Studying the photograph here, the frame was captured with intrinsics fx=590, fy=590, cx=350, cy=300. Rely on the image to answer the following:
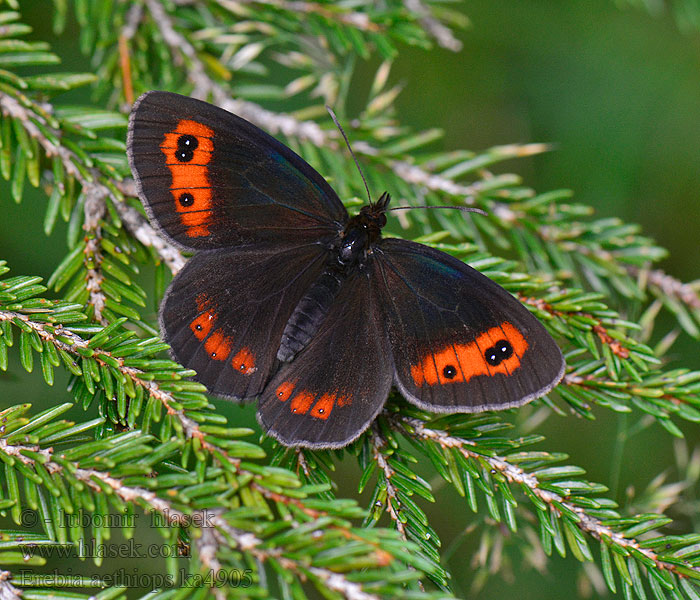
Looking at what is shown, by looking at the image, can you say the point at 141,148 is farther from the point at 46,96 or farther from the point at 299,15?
the point at 299,15

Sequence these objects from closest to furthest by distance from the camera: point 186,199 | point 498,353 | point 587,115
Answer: point 498,353, point 186,199, point 587,115

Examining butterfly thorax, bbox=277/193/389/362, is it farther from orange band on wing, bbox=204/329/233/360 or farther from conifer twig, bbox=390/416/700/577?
conifer twig, bbox=390/416/700/577

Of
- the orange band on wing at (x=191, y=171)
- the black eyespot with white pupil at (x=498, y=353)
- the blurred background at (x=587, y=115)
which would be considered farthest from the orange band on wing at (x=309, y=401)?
the blurred background at (x=587, y=115)

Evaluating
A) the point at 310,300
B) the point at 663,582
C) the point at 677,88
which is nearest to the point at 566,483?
the point at 663,582

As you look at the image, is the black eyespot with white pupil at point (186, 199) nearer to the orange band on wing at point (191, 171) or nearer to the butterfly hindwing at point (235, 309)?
the orange band on wing at point (191, 171)

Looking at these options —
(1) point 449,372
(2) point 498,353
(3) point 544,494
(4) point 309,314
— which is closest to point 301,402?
(4) point 309,314

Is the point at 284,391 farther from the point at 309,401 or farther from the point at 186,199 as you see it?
the point at 186,199

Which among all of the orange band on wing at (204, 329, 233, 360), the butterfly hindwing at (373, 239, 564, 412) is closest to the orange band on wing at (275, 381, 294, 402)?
the orange band on wing at (204, 329, 233, 360)

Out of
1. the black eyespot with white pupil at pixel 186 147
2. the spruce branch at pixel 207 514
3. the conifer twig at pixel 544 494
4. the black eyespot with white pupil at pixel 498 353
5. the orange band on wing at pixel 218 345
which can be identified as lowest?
the spruce branch at pixel 207 514
